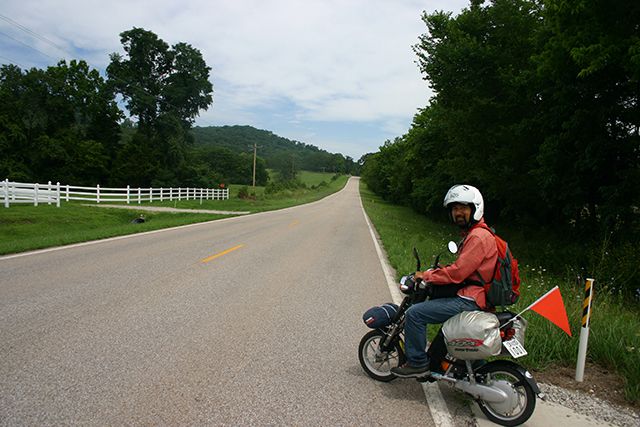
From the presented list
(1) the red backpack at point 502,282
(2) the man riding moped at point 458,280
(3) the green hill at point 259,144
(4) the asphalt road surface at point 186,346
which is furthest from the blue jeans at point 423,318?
(3) the green hill at point 259,144

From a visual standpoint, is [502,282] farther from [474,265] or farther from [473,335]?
[473,335]

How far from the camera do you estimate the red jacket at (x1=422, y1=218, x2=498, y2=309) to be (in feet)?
11.2

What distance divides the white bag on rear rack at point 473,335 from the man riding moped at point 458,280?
0.14 metres

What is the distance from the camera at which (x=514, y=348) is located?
132 inches

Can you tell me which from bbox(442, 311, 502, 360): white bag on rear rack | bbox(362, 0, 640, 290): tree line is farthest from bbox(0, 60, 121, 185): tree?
bbox(442, 311, 502, 360): white bag on rear rack

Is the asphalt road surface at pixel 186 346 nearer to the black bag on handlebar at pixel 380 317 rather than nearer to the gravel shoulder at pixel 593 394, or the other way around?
the black bag on handlebar at pixel 380 317

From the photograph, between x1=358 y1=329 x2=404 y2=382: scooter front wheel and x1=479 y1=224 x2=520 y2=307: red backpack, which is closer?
x1=479 y1=224 x2=520 y2=307: red backpack

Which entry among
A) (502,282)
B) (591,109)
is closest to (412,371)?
(502,282)

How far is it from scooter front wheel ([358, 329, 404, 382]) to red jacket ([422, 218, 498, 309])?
0.95 m

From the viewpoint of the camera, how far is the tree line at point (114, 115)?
4759 cm

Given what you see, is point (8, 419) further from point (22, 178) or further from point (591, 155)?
point (22, 178)

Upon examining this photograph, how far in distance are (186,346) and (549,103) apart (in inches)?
583

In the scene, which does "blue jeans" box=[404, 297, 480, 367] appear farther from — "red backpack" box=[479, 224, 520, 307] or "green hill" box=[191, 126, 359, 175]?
"green hill" box=[191, 126, 359, 175]

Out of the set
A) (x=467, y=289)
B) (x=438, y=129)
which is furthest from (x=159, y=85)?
(x=467, y=289)
